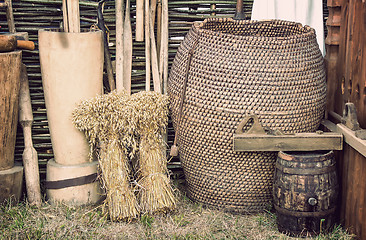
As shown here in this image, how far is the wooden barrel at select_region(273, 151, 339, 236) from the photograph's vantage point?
351 cm

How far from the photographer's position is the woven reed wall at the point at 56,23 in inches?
170

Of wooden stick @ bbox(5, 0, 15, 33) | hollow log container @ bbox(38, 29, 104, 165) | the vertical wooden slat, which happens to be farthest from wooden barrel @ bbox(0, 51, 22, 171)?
the vertical wooden slat

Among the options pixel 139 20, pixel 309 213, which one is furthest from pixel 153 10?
pixel 309 213

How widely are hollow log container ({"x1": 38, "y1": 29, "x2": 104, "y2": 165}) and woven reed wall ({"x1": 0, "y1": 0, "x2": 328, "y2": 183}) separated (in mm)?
373

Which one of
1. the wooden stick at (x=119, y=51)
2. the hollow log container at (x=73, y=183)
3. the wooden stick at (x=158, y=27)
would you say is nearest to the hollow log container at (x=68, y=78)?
the hollow log container at (x=73, y=183)

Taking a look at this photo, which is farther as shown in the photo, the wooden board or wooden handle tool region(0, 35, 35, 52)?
wooden handle tool region(0, 35, 35, 52)

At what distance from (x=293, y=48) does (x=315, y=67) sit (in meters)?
0.23

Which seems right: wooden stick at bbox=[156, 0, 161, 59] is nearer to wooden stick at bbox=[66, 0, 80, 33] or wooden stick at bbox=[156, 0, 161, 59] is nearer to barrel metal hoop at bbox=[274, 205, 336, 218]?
wooden stick at bbox=[66, 0, 80, 33]

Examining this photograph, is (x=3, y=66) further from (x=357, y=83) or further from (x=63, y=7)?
(x=357, y=83)

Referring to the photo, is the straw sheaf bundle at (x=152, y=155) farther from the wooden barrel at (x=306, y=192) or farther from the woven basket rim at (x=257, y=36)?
the wooden barrel at (x=306, y=192)

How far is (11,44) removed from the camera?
3811 millimetres

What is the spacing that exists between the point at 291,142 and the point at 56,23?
2152 millimetres

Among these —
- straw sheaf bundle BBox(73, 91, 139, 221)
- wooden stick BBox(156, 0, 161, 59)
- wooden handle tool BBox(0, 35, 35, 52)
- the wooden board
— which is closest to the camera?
the wooden board

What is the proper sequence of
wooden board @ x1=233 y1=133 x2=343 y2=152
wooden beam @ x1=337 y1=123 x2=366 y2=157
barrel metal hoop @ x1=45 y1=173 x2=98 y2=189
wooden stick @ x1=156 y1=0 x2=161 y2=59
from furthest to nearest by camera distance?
1. wooden stick @ x1=156 y1=0 x2=161 y2=59
2. barrel metal hoop @ x1=45 y1=173 x2=98 y2=189
3. wooden board @ x1=233 y1=133 x2=343 y2=152
4. wooden beam @ x1=337 y1=123 x2=366 y2=157
